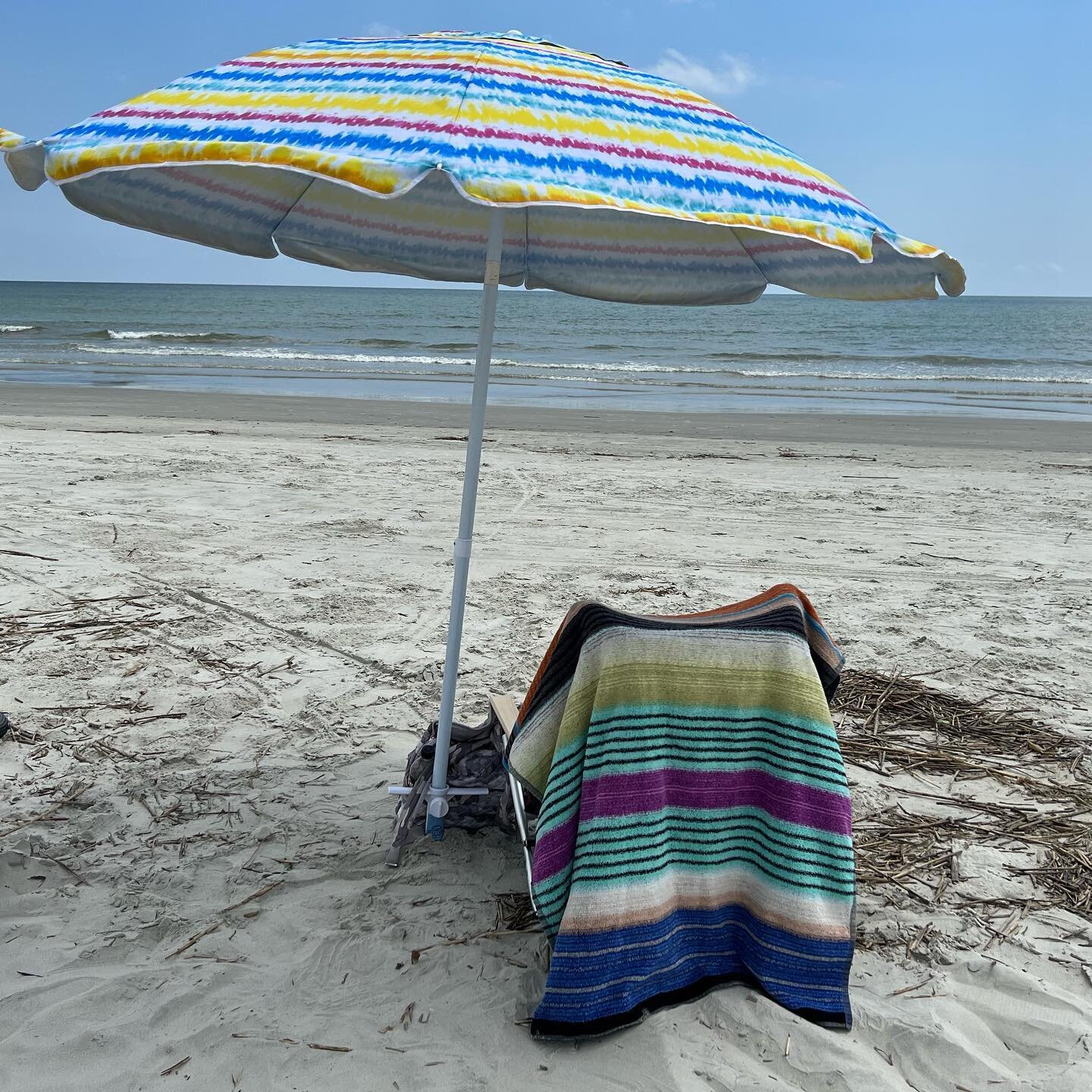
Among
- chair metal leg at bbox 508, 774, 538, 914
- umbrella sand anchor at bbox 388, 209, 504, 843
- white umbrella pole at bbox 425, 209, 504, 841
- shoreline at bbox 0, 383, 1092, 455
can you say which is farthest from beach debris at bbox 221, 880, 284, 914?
shoreline at bbox 0, 383, 1092, 455

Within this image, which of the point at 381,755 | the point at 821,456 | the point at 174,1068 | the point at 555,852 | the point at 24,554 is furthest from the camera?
the point at 821,456

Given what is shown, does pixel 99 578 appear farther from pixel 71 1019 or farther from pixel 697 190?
pixel 697 190

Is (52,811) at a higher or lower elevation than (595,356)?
lower

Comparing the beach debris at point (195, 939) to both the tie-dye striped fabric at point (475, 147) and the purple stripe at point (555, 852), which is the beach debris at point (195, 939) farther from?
the tie-dye striped fabric at point (475, 147)

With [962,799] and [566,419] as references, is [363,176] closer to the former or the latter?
[962,799]

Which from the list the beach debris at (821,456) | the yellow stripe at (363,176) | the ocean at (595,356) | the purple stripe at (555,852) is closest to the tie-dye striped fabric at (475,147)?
the yellow stripe at (363,176)

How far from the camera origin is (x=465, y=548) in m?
2.83

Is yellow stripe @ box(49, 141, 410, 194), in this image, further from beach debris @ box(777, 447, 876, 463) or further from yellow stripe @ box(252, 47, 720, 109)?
beach debris @ box(777, 447, 876, 463)

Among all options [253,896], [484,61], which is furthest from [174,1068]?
[484,61]

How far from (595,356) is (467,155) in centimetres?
2626

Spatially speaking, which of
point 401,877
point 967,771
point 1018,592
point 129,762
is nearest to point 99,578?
point 129,762

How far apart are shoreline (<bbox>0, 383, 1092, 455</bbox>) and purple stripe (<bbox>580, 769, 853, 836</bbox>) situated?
9.39m

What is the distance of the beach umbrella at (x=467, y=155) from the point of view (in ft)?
5.82

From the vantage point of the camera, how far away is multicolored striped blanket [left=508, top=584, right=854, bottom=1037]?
2217 millimetres
